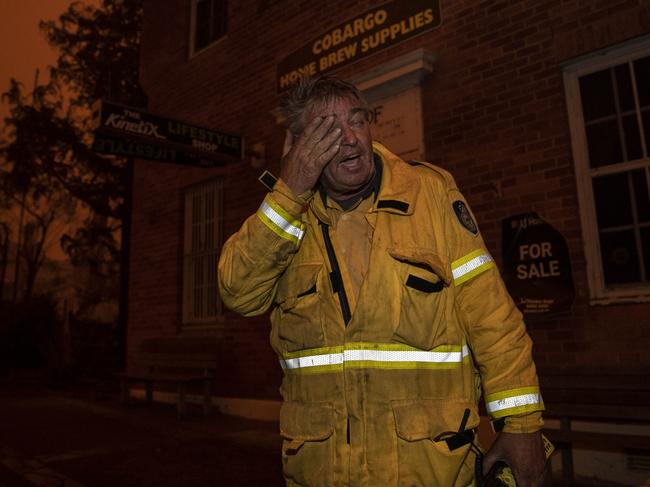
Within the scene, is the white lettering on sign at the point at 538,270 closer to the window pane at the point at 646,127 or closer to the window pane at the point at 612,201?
the window pane at the point at 612,201

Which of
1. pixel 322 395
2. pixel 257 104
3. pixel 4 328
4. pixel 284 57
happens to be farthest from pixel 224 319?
pixel 4 328

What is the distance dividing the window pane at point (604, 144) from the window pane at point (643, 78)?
0.27 metres

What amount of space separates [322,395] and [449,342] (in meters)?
0.47

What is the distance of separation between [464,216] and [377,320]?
55cm

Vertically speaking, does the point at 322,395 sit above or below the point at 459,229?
below

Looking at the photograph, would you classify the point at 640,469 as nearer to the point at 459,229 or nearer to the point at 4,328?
the point at 459,229

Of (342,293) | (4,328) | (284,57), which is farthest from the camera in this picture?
(4,328)

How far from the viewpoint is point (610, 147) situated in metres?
4.36

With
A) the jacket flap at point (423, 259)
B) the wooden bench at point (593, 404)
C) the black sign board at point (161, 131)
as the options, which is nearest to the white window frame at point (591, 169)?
the wooden bench at point (593, 404)

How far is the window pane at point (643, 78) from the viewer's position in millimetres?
4246

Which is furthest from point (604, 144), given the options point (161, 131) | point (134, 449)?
point (134, 449)

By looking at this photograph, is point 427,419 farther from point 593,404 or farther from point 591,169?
point 591,169

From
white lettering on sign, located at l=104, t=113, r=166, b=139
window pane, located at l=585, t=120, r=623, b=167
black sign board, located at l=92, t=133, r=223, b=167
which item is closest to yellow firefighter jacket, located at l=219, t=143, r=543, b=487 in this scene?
window pane, located at l=585, t=120, r=623, b=167

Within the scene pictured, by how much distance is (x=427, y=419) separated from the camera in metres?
1.61
